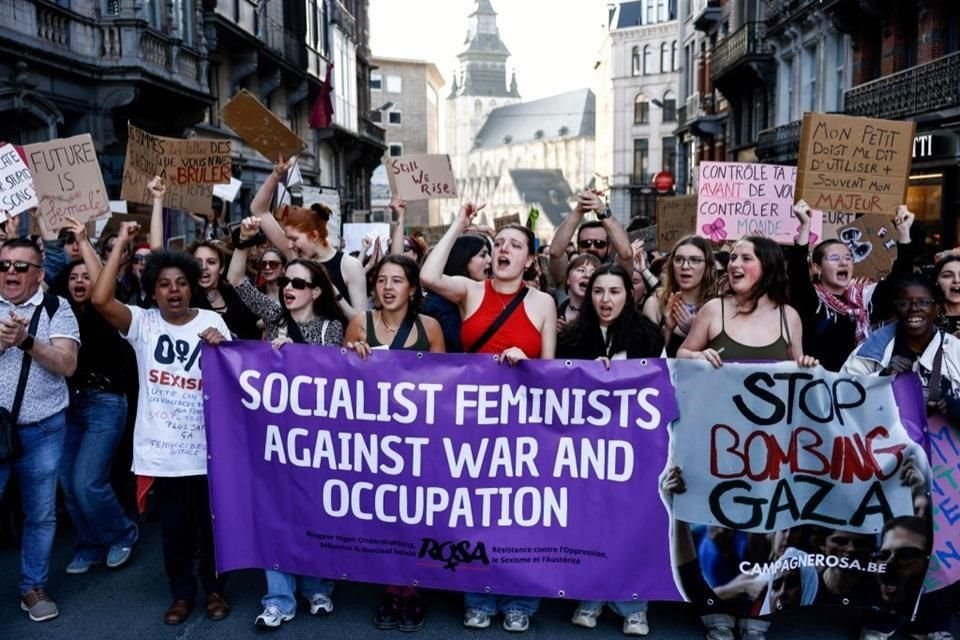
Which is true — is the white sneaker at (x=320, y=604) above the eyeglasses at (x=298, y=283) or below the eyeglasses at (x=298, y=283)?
below

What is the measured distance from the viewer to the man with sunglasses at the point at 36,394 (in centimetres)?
441

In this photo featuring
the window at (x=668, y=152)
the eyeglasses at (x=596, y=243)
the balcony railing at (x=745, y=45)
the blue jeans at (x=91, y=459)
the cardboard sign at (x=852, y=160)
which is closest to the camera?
the blue jeans at (x=91, y=459)

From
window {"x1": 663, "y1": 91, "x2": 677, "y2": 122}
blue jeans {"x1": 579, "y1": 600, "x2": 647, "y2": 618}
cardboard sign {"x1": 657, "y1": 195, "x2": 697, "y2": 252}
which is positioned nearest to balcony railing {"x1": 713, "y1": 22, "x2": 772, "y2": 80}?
cardboard sign {"x1": 657, "y1": 195, "x2": 697, "y2": 252}

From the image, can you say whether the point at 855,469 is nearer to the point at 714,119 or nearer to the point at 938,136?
the point at 938,136

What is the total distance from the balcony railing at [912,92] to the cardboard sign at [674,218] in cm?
710

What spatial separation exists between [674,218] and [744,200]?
1814 mm

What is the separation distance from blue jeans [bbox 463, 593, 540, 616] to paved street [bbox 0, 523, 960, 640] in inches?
3.7

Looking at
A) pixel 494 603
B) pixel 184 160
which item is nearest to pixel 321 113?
pixel 184 160

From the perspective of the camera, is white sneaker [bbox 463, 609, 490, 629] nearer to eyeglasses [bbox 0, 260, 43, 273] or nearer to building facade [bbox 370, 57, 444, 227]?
eyeglasses [bbox 0, 260, 43, 273]

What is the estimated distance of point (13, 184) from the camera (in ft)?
20.0

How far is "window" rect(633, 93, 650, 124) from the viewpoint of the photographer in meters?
68.4

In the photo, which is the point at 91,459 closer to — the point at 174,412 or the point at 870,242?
the point at 174,412

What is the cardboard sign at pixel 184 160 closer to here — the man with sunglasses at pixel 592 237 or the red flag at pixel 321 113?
the man with sunglasses at pixel 592 237

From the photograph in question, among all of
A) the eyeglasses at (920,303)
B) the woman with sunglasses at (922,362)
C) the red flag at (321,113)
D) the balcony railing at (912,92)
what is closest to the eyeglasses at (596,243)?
the woman with sunglasses at (922,362)
